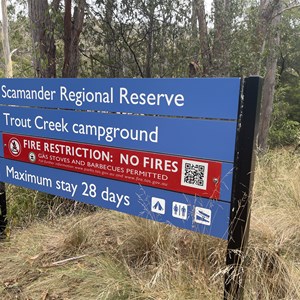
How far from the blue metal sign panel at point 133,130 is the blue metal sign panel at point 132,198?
282mm

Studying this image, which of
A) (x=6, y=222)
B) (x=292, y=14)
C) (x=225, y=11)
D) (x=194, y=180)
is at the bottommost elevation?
(x=6, y=222)

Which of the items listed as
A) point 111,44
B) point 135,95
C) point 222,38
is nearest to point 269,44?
point 222,38

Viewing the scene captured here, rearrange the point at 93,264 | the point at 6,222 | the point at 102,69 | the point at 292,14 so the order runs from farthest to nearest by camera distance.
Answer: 1. the point at 292,14
2. the point at 102,69
3. the point at 6,222
4. the point at 93,264

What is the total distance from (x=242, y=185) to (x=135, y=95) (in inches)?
35.3

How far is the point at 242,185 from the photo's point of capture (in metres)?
1.97

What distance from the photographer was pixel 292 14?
59.1ft

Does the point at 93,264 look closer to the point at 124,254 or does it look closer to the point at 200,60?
the point at 124,254

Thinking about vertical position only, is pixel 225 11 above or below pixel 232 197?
above

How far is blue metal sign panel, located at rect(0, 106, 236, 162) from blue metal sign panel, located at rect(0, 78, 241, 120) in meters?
0.05

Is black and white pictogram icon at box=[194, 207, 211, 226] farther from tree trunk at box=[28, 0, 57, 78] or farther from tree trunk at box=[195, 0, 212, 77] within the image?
tree trunk at box=[195, 0, 212, 77]

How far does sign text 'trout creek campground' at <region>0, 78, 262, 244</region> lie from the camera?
203 cm

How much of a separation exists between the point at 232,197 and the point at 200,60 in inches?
220

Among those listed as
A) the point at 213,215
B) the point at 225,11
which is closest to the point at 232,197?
the point at 213,215

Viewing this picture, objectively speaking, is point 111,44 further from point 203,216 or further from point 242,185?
point 242,185
